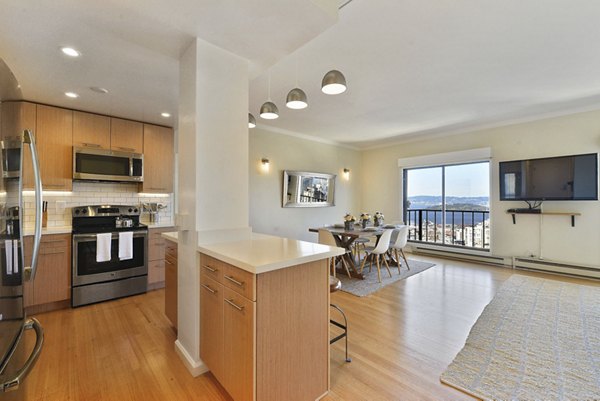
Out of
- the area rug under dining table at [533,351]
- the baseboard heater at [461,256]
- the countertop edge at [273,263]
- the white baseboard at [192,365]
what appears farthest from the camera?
the baseboard heater at [461,256]

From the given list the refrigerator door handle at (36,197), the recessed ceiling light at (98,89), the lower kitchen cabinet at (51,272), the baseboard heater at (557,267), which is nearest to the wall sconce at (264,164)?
the recessed ceiling light at (98,89)

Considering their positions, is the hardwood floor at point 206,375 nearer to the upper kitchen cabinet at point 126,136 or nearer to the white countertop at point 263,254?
Result: the white countertop at point 263,254

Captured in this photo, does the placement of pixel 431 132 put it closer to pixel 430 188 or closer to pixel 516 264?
pixel 430 188

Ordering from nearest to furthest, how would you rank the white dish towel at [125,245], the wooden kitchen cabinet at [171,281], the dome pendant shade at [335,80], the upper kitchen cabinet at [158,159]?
the dome pendant shade at [335,80], the wooden kitchen cabinet at [171,281], the white dish towel at [125,245], the upper kitchen cabinet at [158,159]

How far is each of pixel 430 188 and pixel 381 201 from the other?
4.02 feet

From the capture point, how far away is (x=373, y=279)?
13.7 ft

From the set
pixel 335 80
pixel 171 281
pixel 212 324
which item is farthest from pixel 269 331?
pixel 335 80

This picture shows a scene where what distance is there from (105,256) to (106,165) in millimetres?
1255

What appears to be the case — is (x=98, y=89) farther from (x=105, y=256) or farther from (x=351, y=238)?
(x=351, y=238)

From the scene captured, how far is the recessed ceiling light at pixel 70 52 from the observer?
2.18 m

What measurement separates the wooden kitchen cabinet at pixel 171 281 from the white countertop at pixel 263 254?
0.71m

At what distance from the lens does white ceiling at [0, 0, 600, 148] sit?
176 cm

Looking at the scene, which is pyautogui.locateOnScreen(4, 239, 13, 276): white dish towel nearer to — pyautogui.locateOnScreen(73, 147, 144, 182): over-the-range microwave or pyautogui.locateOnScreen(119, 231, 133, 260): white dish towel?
pyautogui.locateOnScreen(119, 231, 133, 260): white dish towel

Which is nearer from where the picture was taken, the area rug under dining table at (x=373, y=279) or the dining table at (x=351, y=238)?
the area rug under dining table at (x=373, y=279)
